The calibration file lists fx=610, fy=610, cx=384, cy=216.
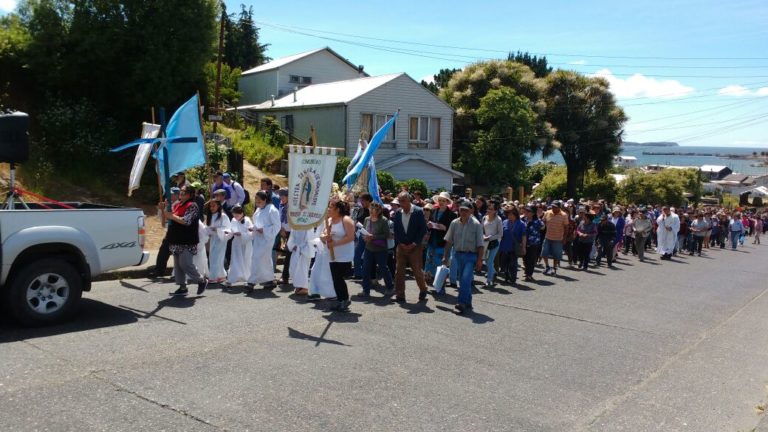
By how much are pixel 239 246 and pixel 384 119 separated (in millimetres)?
20171

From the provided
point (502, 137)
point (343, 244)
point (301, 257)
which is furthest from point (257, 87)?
point (343, 244)

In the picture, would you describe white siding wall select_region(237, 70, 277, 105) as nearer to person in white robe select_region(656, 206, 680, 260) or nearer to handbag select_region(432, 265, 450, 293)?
person in white robe select_region(656, 206, 680, 260)

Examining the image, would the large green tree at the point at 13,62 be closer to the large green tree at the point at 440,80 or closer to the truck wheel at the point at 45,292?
the truck wheel at the point at 45,292

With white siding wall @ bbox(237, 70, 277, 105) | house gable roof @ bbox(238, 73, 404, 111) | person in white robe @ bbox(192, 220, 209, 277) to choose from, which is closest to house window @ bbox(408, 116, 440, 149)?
house gable roof @ bbox(238, 73, 404, 111)

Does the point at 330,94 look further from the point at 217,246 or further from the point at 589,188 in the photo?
the point at 589,188

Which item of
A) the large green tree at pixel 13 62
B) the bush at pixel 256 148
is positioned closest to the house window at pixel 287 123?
the bush at pixel 256 148

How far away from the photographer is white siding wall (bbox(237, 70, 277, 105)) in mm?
36594

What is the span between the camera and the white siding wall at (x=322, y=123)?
2833cm

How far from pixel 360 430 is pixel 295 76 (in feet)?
112

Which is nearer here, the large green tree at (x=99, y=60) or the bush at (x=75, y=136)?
the bush at (x=75, y=136)

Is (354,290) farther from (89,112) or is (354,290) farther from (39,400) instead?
(89,112)

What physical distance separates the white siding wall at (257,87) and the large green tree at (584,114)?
19267 millimetres

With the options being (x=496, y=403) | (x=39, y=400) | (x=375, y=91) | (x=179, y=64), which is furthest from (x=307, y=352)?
(x=375, y=91)

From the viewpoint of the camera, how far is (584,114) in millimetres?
43406
